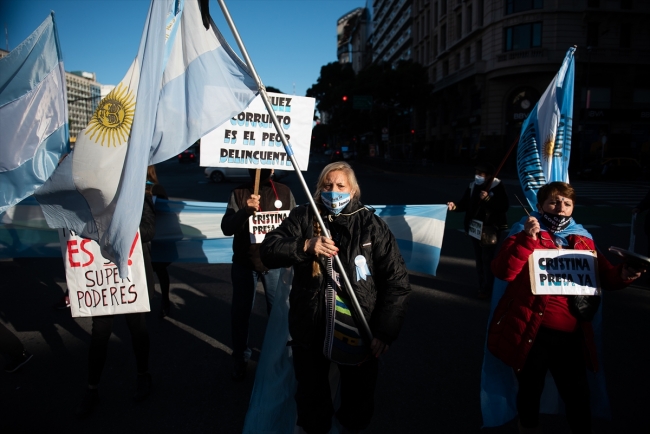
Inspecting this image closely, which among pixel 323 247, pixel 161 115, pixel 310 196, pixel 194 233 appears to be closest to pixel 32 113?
pixel 161 115

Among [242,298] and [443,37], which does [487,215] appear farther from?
[443,37]

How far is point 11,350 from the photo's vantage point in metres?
3.45

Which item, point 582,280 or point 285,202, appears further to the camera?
point 285,202

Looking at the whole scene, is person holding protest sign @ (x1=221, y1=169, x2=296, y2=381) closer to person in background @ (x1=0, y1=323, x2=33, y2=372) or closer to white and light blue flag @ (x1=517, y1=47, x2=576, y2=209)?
person in background @ (x1=0, y1=323, x2=33, y2=372)

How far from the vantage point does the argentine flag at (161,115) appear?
2422mm

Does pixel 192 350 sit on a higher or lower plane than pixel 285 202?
lower

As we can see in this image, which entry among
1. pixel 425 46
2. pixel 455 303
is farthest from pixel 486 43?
pixel 455 303

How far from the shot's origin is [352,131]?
56094mm

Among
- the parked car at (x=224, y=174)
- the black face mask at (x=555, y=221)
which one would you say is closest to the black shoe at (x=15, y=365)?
the black face mask at (x=555, y=221)

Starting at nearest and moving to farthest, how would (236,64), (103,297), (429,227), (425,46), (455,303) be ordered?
1. (236,64)
2. (103,297)
3. (429,227)
4. (455,303)
5. (425,46)

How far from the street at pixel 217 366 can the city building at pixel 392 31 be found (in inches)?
1958

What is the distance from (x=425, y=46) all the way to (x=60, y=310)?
54.2 metres

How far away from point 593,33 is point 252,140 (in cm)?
3837

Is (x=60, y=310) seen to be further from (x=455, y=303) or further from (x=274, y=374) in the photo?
(x=455, y=303)
